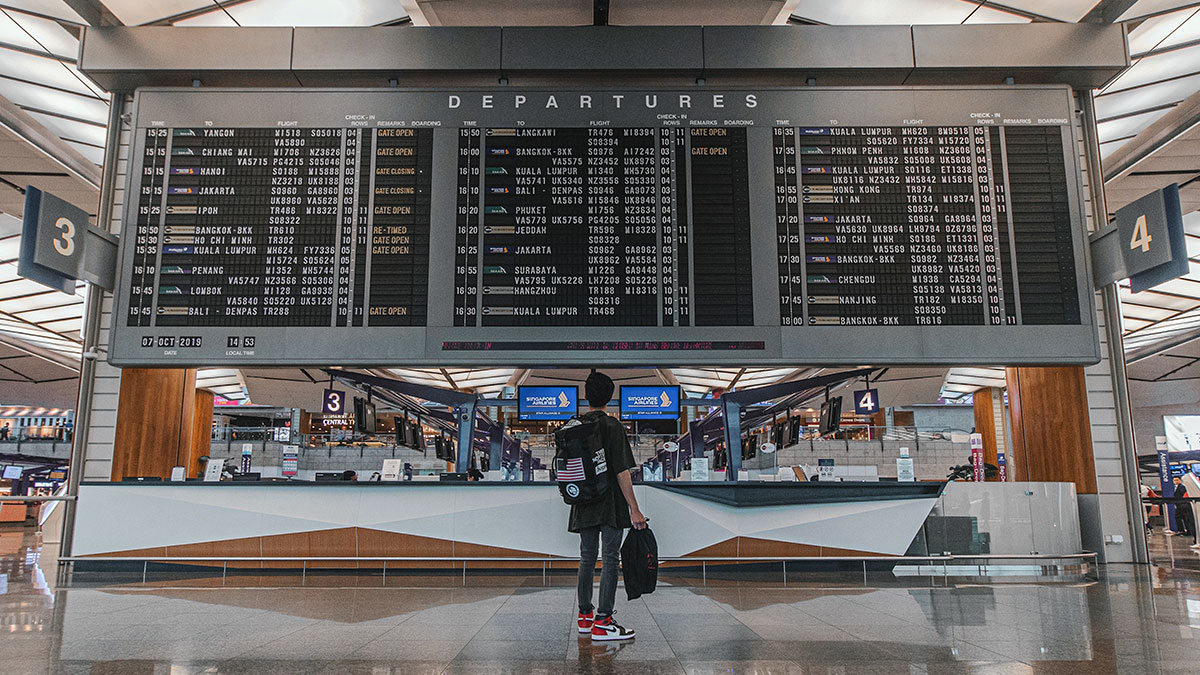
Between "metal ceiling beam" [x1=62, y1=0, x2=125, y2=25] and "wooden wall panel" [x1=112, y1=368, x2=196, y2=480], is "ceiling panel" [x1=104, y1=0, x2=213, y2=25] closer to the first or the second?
"metal ceiling beam" [x1=62, y1=0, x2=125, y2=25]

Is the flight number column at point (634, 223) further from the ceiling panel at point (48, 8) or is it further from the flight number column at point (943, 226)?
the ceiling panel at point (48, 8)

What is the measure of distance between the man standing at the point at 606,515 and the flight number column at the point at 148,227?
497cm

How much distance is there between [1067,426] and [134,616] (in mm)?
9767

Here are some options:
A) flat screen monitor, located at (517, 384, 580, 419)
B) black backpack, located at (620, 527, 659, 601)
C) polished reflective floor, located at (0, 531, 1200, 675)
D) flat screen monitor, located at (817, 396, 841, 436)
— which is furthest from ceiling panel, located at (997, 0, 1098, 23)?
flat screen monitor, located at (517, 384, 580, 419)

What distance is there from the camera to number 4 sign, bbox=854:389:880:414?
1338 centimetres

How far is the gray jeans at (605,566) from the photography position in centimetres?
421

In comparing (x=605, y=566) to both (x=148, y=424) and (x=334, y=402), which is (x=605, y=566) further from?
(x=334, y=402)

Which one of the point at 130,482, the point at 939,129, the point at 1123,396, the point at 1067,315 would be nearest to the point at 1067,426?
the point at 1123,396

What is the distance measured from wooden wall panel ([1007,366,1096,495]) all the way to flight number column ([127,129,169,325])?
32.4ft

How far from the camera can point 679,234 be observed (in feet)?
24.0

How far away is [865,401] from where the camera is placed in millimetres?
13539

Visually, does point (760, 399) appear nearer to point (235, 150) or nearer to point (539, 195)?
point (539, 195)

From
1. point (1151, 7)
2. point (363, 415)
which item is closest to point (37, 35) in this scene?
point (363, 415)

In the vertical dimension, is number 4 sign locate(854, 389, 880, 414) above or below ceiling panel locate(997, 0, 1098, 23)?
below
